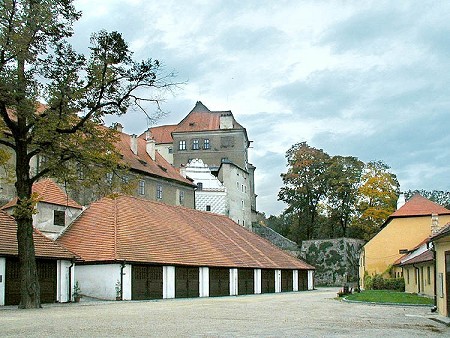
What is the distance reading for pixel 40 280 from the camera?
3161 cm

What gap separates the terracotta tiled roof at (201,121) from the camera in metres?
84.8

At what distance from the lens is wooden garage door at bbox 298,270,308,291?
193 ft

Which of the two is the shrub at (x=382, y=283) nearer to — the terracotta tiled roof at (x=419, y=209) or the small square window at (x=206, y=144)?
the terracotta tiled roof at (x=419, y=209)

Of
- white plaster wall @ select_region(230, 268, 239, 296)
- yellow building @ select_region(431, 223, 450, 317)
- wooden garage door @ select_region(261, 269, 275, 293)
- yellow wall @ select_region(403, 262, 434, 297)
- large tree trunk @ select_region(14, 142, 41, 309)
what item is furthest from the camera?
wooden garage door @ select_region(261, 269, 275, 293)

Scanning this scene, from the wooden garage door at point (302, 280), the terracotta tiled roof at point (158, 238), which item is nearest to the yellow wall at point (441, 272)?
the terracotta tiled roof at point (158, 238)

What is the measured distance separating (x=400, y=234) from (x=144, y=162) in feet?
85.6

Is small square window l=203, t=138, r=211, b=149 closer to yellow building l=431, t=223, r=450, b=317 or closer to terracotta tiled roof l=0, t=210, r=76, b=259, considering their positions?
terracotta tiled roof l=0, t=210, r=76, b=259

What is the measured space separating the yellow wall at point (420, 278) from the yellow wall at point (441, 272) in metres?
11.6

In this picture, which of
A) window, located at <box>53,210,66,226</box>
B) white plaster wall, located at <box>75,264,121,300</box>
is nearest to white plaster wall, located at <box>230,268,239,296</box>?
white plaster wall, located at <box>75,264,121,300</box>

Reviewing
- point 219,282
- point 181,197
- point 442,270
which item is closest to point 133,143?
point 181,197

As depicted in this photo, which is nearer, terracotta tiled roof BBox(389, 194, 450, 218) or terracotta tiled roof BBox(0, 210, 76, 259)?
terracotta tiled roof BBox(0, 210, 76, 259)

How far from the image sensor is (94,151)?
26.3 m

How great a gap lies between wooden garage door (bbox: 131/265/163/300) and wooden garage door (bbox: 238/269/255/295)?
10.4 m

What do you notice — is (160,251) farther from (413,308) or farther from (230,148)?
(230,148)
